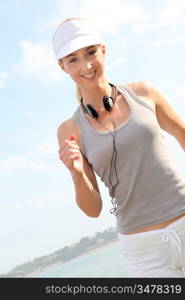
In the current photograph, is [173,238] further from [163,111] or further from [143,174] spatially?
[163,111]

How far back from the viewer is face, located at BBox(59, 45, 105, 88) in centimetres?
232

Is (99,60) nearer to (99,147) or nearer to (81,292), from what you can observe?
(99,147)

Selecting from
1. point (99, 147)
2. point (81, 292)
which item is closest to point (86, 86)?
point (99, 147)

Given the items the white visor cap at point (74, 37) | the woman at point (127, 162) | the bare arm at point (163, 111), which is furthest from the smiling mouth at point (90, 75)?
the bare arm at point (163, 111)

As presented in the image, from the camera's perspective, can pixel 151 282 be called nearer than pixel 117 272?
Yes

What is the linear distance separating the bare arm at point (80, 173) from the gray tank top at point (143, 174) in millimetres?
113

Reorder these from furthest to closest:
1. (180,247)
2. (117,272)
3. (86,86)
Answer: (117,272), (86,86), (180,247)

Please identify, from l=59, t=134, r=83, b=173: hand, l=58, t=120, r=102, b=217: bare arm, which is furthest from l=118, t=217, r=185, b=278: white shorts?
l=59, t=134, r=83, b=173: hand

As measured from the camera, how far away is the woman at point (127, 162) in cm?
226

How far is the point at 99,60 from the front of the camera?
91.7 inches

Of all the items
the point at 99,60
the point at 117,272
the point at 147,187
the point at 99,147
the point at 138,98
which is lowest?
the point at 117,272

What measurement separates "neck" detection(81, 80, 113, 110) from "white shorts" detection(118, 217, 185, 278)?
0.61 metres

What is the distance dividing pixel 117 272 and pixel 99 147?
8026 mm

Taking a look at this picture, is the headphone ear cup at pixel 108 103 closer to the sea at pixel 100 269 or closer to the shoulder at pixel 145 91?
the shoulder at pixel 145 91
